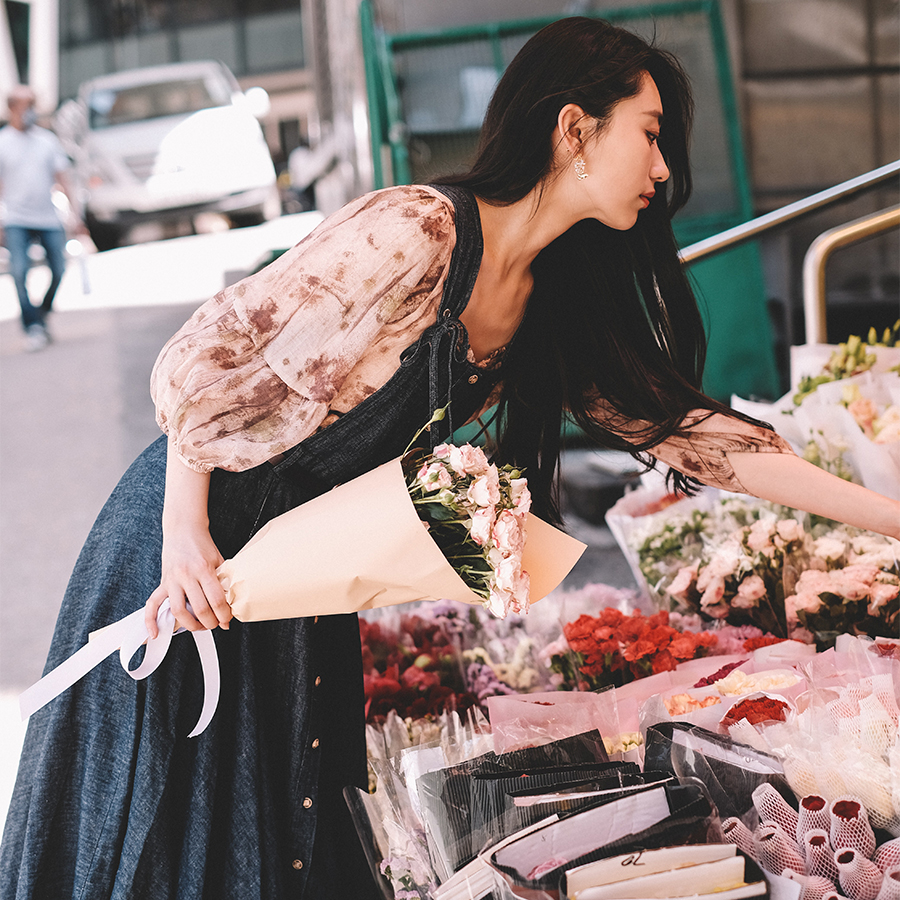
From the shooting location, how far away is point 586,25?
1182 mm

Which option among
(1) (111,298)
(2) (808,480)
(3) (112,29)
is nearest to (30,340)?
(1) (111,298)

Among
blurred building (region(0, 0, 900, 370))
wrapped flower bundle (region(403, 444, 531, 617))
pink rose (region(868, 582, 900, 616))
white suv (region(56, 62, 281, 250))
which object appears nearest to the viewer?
wrapped flower bundle (region(403, 444, 531, 617))

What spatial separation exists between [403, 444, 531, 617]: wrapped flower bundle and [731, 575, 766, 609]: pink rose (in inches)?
29.4

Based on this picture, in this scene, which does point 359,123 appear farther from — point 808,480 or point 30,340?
point 808,480

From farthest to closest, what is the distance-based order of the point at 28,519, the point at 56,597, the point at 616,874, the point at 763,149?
1. the point at 763,149
2. the point at 28,519
3. the point at 56,597
4. the point at 616,874

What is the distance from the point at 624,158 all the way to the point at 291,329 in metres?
0.48

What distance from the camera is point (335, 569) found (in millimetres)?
1015

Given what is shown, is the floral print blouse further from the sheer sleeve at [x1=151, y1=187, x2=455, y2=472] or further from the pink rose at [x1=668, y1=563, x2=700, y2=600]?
the pink rose at [x1=668, y1=563, x2=700, y2=600]

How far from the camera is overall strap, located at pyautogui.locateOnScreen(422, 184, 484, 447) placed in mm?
1160

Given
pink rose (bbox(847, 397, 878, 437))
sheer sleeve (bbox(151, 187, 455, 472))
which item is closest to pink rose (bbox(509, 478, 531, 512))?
sheer sleeve (bbox(151, 187, 455, 472))

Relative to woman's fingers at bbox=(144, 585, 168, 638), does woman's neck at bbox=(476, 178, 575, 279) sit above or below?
above

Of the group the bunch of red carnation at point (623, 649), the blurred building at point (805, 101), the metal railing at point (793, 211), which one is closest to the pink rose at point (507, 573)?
the bunch of red carnation at point (623, 649)

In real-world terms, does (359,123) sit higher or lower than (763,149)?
higher

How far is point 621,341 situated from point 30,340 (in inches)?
216
